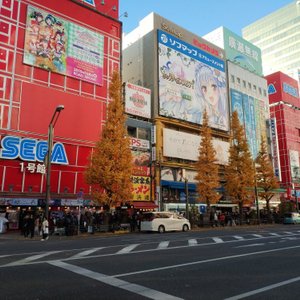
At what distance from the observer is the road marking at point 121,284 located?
18.8 feet

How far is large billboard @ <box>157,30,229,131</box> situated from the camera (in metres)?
41.3

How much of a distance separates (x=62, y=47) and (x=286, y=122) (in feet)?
152

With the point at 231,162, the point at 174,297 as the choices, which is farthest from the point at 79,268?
the point at 231,162

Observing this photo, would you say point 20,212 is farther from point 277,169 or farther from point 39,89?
point 277,169

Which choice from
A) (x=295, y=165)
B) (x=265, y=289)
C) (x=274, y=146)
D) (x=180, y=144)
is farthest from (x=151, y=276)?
(x=295, y=165)

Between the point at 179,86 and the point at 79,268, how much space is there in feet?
119

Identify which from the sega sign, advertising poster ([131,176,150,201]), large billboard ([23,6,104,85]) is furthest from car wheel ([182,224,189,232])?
large billboard ([23,6,104,85])

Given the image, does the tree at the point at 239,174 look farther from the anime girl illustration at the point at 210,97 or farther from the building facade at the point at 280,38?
the building facade at the point at 280,38

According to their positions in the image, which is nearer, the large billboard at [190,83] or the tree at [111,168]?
the tree at [111,168]

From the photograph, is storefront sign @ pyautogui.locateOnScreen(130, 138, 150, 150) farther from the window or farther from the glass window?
the window

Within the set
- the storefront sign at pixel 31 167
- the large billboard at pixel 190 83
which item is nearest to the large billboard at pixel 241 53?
the large billboard at pixel 190 83

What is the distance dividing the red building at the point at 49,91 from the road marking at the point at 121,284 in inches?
727

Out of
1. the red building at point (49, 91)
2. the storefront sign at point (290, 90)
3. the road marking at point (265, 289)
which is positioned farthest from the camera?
the storefront sign at point (290, 90)

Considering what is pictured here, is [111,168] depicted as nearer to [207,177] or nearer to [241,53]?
[207,177]
